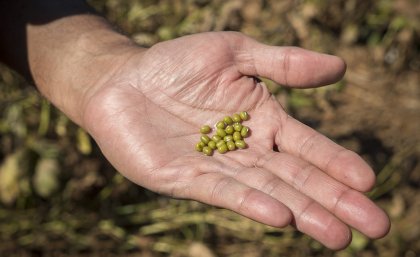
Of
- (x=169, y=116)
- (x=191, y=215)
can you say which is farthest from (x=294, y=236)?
(x=169, y=116)

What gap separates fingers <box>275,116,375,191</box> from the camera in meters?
2.56

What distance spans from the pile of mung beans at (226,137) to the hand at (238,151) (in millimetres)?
44

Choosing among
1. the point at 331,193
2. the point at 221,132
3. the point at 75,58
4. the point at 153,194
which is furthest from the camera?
the point at 153,194

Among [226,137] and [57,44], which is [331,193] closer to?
[226,137]

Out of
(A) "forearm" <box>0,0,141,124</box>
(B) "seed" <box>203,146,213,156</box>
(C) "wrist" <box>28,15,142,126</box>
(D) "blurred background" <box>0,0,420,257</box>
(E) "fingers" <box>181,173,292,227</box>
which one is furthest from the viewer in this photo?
(D) "blurred background" <box>0,0,420,257</box>

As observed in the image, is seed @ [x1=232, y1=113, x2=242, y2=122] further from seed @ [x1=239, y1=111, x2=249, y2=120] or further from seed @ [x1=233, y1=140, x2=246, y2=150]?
seed @ [x1=233, y1=140, x2=246, y2=150]

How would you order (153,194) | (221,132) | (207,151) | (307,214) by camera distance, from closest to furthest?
1. (307,214)
2. (207,151)
3. (221,132)
4. (153,194)

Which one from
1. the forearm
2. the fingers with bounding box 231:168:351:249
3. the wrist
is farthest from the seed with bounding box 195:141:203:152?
the forearm

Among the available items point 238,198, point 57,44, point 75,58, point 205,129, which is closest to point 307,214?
point 238,198

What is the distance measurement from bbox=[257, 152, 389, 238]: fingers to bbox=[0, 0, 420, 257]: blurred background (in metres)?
1.34

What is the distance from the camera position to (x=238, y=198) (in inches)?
97.5

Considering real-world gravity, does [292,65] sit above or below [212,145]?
above

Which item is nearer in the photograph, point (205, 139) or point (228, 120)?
point (205, 139)

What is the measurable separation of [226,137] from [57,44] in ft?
4.43
